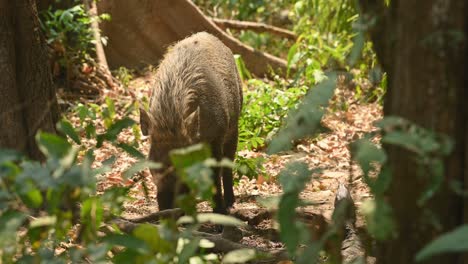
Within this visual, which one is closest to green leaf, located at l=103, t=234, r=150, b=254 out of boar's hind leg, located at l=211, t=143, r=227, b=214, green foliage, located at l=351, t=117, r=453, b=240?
green foliage, located at l=351, t=117, r=453, b=240

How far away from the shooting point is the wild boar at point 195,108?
512 cm

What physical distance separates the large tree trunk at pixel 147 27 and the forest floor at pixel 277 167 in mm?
376

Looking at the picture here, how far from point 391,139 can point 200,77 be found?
356 cm

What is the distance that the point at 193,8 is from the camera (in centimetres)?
1013

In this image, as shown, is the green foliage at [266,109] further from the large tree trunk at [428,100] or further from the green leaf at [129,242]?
the large tree trunk at [428,100]

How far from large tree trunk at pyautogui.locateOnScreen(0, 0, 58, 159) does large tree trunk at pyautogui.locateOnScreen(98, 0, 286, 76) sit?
481 centimetres

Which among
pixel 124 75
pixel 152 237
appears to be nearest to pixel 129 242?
pixel 152 237

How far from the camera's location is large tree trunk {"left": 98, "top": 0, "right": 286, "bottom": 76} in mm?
10109

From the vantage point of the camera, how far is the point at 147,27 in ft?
33.6

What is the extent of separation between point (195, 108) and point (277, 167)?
190 cm

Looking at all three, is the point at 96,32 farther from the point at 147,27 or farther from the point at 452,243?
the point at 452,243

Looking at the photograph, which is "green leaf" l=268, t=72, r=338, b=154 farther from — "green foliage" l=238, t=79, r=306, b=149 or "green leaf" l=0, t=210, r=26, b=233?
"green foliage" l=238, t=79, r=306, b=149

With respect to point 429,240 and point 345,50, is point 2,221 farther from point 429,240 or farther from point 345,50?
point 345,50

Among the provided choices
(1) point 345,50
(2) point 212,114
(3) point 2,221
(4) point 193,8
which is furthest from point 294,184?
(4) point 193,8
